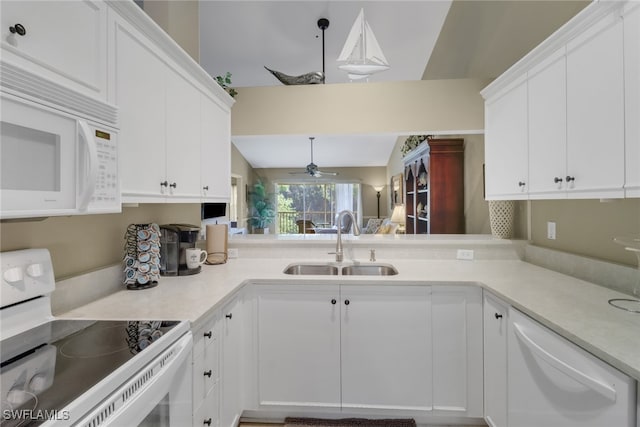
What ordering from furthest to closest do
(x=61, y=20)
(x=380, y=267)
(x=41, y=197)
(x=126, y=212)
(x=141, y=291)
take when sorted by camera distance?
(x=380, y=267)
(x=126, y=212)
(x=141, y=291)
(x=61, y=20)
(x=41, y=197)

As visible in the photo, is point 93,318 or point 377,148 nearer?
point 93,318

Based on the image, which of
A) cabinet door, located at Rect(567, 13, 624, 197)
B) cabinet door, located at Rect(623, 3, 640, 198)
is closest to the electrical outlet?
cabinet door, located at Rect(567, 13, 624, 197)

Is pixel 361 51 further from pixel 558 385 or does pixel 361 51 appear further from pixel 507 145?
pixel 558 385

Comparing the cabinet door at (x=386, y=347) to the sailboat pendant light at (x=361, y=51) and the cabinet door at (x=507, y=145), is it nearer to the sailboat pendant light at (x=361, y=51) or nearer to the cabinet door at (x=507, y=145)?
the cabinet door at (x=507, y=145)

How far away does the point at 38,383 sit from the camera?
68 cm

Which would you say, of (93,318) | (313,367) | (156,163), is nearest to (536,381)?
(313,367)

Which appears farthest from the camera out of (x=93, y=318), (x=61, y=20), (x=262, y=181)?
(x=262, y=181)

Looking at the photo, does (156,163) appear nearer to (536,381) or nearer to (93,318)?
(93,318)

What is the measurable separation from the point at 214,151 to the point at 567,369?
2059 millimetres

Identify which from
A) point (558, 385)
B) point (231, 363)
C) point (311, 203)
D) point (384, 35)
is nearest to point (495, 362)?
point (558, 385)

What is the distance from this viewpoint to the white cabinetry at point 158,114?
1.15 metres

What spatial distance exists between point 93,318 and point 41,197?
1.85ft

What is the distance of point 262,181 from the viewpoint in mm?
9328

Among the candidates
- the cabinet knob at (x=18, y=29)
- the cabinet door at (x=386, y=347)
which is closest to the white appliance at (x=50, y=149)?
the cabinet knob at (x=18, y=29)
